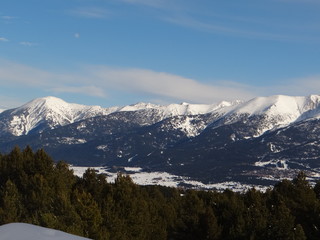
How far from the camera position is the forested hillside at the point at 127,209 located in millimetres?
44969

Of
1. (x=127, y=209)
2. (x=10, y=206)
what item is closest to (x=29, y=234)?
(x=10, y=206)

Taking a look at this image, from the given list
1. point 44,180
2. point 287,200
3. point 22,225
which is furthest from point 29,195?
point 22,225

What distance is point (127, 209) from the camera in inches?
2028

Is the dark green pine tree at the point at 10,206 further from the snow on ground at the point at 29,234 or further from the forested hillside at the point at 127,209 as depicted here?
the snow on ground at the point at 29,234

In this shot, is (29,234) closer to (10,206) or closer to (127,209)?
(10,206)

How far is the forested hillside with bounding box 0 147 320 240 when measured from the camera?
45.0 meters

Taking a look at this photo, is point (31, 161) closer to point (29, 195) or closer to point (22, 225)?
point (29, 195)

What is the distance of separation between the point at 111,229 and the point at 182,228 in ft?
Answer: 41.2

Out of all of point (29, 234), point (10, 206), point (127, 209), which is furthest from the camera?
point (127, 209)

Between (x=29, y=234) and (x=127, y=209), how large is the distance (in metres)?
41.3

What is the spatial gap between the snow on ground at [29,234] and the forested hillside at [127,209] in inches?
1073

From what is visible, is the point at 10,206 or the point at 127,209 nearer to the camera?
the point at 10,206

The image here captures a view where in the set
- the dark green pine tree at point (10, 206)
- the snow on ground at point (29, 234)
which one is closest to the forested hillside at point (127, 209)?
the dark green pine tree at point (10, 206)

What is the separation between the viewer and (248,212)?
53.5 m
